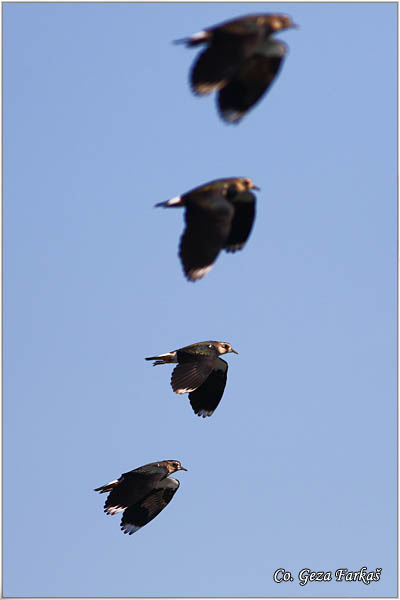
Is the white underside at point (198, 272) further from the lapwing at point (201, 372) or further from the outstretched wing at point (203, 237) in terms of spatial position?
the lapwing at point (201, 372)

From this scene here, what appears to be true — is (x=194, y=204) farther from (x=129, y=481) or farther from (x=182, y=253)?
(x=129, y=481)

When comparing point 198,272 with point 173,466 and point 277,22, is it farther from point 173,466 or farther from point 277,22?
point 173,466

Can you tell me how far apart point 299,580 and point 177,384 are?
488cm

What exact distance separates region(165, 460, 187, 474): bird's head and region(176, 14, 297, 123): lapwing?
9.31 m

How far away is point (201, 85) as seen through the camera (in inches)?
883

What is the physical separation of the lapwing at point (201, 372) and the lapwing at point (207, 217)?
4.60 meters

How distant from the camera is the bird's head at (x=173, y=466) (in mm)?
29642

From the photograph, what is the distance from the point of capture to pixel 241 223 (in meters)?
25.6

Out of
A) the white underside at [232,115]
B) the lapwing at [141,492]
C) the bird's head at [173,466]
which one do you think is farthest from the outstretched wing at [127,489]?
→ the white underside at [232,115]

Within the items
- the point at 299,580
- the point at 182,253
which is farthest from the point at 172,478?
the point at 182,253

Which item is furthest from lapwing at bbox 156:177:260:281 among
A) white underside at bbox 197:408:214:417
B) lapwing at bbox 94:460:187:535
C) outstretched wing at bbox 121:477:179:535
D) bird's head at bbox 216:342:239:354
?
outstretched wing at bbox 121:477:179:535

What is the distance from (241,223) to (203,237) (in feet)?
6.64

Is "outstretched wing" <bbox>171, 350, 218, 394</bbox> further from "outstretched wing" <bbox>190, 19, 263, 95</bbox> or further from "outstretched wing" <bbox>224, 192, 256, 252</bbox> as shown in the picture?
"outstretched wing" <bbox>190, 19, 263, 95</bbox>

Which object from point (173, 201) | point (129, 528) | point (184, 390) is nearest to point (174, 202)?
point (173, 201)
